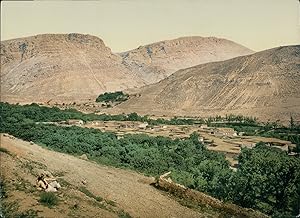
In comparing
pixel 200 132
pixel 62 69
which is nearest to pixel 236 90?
pixel 200 132

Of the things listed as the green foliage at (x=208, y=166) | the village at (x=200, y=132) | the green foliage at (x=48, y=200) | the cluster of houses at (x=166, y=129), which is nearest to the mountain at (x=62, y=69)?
the cluster of houses at (x=166, y=129)

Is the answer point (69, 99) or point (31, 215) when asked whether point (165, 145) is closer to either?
point (31, 215)

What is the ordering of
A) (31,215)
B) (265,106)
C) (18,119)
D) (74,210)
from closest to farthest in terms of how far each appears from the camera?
1. (31,215)
2. (74,210)
3. (18,119)
4. (265,106)

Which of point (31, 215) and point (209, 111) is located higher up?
point (31, 215)

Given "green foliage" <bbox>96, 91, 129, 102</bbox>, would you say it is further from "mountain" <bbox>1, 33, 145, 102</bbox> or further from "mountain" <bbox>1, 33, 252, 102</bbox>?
"mountain" <bbox>1, 33, 145, 102</bbox>

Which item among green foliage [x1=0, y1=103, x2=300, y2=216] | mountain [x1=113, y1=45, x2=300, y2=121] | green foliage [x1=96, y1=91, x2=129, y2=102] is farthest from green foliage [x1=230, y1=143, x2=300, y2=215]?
green foliage [x1=96, y1=91, x2=129, y2=102]

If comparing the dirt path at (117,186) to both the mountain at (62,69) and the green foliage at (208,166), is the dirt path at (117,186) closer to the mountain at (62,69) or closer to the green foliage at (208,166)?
the green foliage at (208,166)

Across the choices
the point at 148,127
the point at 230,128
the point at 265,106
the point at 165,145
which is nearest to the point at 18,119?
the point at 148,127
